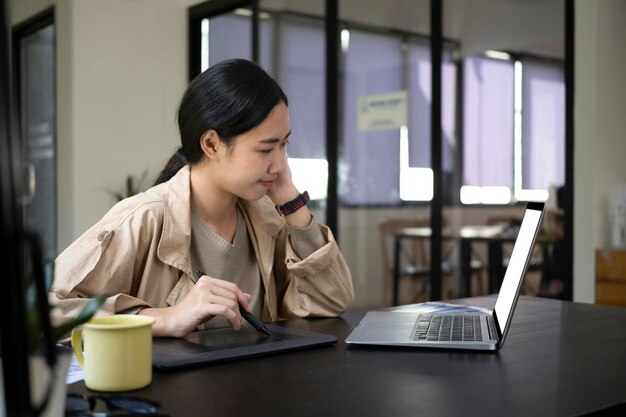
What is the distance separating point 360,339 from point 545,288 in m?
2.26

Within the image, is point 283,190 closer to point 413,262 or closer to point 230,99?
point 230,99

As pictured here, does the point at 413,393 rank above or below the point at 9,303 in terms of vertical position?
below

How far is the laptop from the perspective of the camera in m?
1.23

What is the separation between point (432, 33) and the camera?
12.5 feet

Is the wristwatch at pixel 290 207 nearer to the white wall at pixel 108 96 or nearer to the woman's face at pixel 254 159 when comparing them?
the woman's face at pixel 254 159

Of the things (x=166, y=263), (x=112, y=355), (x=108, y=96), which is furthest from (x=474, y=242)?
(x=112, y=355)

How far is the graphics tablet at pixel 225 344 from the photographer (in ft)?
3.61

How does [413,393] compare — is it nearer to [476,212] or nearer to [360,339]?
[360,339]

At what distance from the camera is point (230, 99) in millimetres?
1607

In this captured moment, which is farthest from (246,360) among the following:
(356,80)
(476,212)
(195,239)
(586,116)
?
(356,80)

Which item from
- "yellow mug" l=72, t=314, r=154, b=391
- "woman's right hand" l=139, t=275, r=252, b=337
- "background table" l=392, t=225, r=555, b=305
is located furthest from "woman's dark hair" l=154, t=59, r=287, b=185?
"background table" l=392, t=225, r=555, b=305

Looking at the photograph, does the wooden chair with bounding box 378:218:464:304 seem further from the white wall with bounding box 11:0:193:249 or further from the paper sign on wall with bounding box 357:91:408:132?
the white wall with bounding box 11:0:193:249

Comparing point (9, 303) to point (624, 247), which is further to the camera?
point (624, 247)

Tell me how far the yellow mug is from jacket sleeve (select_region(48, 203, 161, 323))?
1.20 ft
